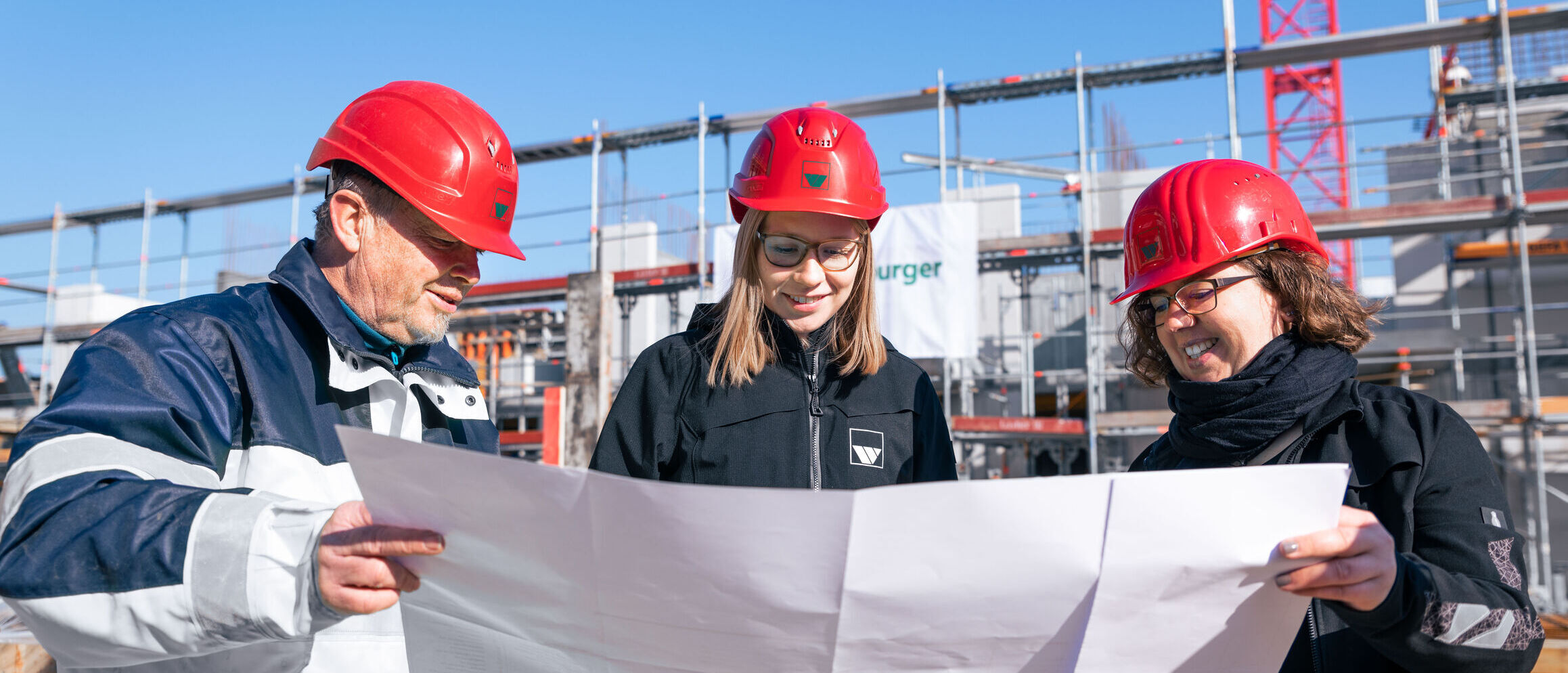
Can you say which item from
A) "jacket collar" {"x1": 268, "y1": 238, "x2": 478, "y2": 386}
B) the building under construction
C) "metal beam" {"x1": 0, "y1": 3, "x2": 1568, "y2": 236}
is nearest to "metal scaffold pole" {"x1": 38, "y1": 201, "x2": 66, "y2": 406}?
the building under construction

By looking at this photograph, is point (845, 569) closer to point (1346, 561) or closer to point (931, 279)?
point (1346, 561)

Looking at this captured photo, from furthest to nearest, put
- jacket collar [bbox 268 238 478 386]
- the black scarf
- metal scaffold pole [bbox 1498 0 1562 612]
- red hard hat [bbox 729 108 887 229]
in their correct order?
metal scaffold pole [bbox 1498 0 1562 612], red hard hat [bbox 729 108 887 229], the black scarf, jacket collar [bbox 268 238 478 386]

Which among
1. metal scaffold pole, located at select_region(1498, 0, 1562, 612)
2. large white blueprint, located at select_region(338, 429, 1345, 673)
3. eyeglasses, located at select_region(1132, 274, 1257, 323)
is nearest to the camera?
large white blueprint, located at select_region(338, 429, 1345, 673)

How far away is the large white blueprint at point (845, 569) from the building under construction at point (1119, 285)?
8.57 metres

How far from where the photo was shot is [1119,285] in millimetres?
15297

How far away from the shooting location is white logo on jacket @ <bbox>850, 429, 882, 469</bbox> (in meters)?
2.25

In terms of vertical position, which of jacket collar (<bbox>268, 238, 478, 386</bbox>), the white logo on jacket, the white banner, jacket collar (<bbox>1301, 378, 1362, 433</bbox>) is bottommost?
the white logo on jacket

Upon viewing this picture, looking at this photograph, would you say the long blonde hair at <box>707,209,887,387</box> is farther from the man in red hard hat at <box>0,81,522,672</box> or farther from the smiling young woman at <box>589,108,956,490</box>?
the man in red hard hat at <box>0,81,522,672</box>

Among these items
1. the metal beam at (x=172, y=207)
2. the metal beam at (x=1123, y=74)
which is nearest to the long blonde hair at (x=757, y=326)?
the metal beam at (x=1123, y=74)

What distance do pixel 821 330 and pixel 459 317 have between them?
15.3 meters

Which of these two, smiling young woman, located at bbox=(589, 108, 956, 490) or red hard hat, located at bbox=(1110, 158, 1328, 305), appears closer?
red hard hat, located at bbox=(1110, 158, 1328, 305)

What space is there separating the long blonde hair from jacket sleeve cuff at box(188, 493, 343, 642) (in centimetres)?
120

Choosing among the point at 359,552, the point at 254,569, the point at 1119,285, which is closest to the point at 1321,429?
the point at 359,552

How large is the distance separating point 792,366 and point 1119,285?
554 inches
